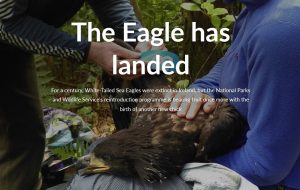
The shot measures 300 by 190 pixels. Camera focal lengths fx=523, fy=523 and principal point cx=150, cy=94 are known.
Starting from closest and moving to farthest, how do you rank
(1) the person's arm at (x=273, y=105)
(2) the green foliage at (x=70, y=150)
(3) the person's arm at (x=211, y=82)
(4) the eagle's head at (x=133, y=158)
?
(1) the person's arm at (x=273, y=105), (4) the eagle's head at (x=133, y=158), (3) the person's arm at (x=211, y=82), (2) the green foliage at (x=70, y=150)

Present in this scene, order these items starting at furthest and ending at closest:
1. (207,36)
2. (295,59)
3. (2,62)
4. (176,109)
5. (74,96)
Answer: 1. (74,96)
2. (207,36)
3. (2,62)
4. (176,109)
5. (295,59)

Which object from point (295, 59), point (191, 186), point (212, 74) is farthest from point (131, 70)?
point (295, 59)

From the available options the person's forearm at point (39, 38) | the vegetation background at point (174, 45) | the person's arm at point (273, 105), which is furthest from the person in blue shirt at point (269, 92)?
the vegetation background at point (174, 45)

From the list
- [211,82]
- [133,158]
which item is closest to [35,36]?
[211,82]

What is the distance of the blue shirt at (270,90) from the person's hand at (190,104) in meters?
0.13

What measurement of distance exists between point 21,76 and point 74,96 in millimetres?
812

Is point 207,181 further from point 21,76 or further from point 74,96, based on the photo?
point 74,96

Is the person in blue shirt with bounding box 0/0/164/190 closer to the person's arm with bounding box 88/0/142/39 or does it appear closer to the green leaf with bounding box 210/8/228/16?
the person's arm with bounding box 88/0/142/39

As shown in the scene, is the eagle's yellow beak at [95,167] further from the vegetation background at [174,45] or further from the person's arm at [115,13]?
the vegetation background at [174,45]

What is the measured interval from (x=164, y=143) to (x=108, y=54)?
63 cm

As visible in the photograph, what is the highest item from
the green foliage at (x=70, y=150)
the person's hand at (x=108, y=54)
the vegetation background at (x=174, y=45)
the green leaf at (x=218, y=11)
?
the green leaf at (x=218, y=11)

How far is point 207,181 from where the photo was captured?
1.35 metres

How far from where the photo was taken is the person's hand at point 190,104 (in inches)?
62.1

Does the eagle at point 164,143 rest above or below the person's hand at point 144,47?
below
